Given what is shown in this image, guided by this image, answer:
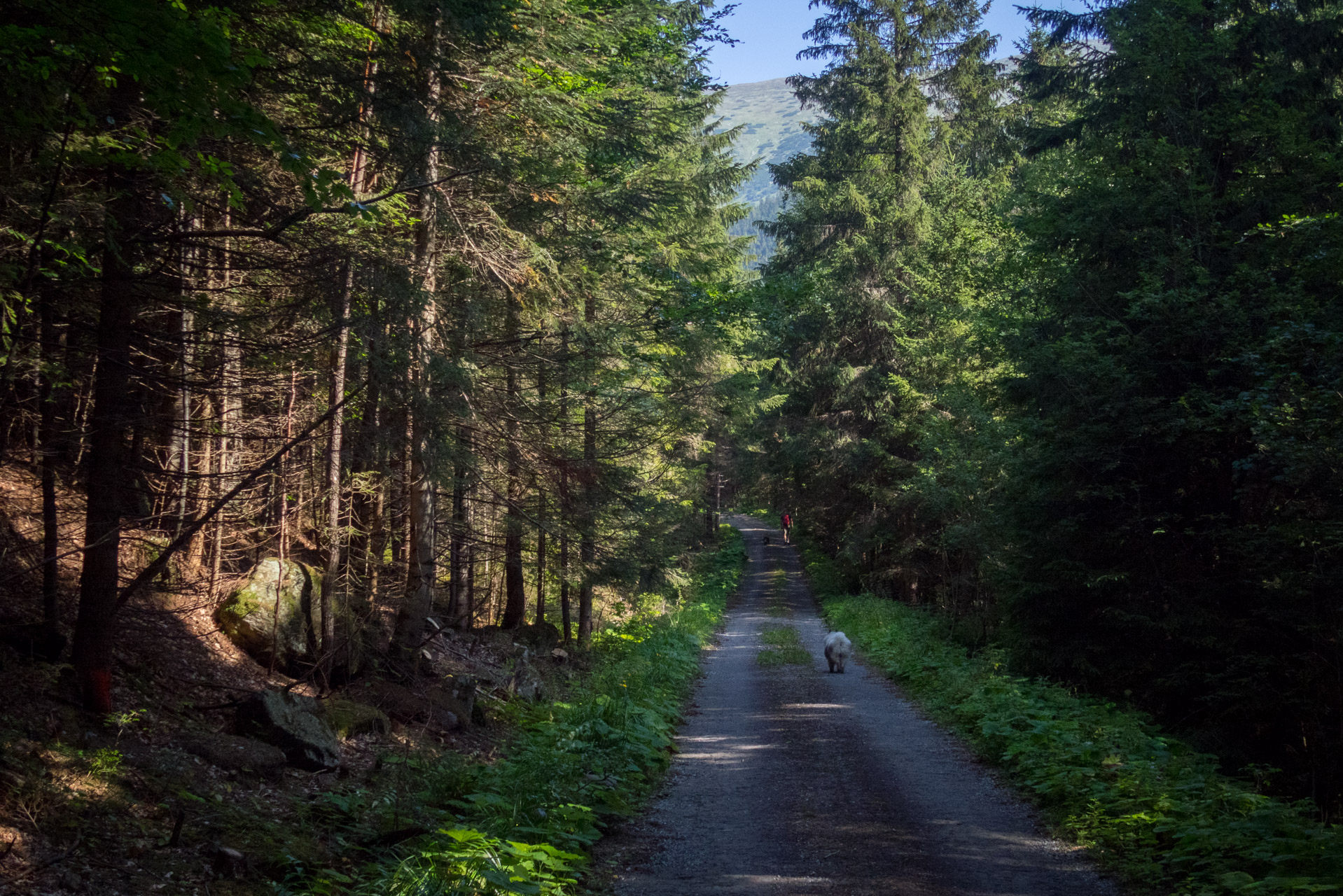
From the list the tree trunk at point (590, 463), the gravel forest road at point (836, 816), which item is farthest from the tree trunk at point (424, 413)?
the gravel forest road at point (836, 816)

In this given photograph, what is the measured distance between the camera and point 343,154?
8141 millimetres

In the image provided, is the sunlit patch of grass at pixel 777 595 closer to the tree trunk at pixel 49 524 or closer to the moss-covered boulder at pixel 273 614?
the moss-covered boulder at pixel 273 614

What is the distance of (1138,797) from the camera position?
23.3 feet

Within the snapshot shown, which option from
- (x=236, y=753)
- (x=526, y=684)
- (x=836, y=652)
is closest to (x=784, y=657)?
(x=836, y=652)

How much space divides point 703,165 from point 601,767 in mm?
21556

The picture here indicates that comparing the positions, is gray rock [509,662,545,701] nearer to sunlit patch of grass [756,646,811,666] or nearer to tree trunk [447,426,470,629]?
tree trunk [447,426,470,629]

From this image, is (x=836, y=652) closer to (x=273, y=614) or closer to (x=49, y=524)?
(x=273, y=614)

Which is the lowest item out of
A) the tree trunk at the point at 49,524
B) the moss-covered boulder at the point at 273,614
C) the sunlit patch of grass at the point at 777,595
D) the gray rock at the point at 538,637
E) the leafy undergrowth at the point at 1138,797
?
the sunlit patch of grass at the point at 777,595

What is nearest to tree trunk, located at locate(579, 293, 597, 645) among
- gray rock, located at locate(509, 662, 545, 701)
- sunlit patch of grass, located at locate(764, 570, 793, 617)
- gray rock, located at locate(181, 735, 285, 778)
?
gray rock, located at locate(509, 662, 545, 701)

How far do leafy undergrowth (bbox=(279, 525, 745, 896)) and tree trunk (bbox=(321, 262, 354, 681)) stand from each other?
85.2 inches

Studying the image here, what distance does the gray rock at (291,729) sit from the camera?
7484 mm

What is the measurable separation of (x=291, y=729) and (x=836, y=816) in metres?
5.15

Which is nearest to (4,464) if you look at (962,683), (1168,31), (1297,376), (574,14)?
(574,14)

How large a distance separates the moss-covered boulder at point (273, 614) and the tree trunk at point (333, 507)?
0.21 meters
